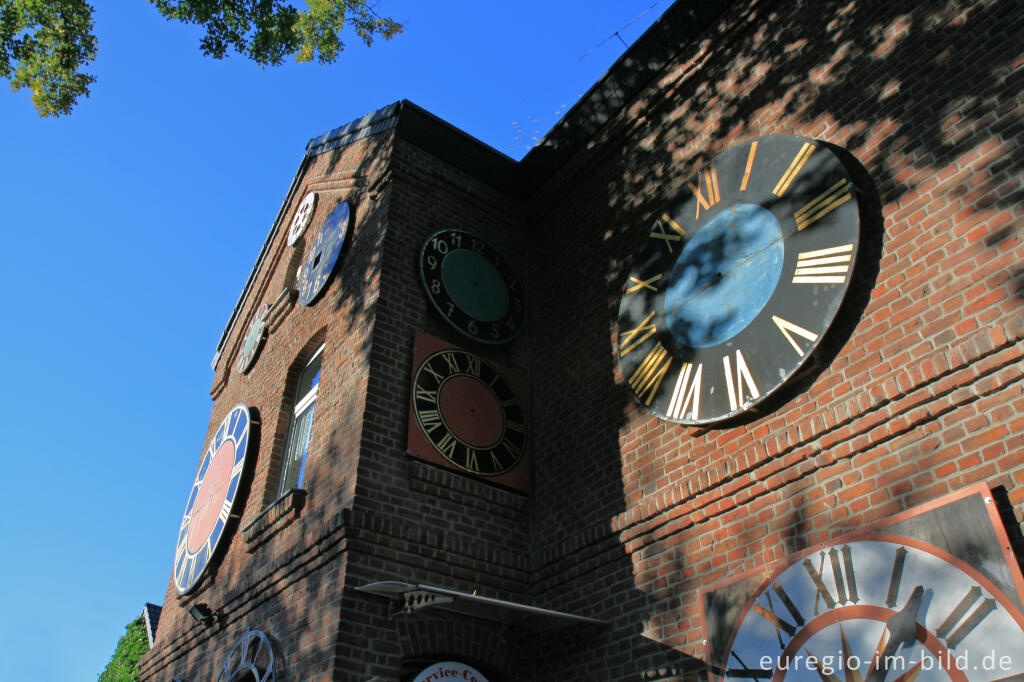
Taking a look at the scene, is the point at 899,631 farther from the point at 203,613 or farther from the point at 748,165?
the point at 203,613

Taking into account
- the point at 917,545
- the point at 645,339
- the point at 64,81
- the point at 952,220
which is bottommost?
the point at 917,545

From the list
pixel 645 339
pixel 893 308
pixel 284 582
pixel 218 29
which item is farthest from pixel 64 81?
pixel 893 308

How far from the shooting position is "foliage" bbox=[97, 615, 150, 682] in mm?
16125

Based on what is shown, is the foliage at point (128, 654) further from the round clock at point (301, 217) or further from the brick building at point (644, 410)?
the round clock at point (301, 217)

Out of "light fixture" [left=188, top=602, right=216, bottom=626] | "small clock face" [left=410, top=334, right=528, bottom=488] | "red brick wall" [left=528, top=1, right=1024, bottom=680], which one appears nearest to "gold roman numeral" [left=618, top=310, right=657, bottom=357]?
"red brick wall" [left=528, top=1, right=1024, bottom=680]

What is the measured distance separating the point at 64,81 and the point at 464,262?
223 inches

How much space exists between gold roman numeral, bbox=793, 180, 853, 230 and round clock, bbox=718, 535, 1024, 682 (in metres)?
2.10

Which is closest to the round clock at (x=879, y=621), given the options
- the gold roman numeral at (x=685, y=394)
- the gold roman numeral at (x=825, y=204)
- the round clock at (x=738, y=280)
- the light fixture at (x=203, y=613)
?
the round clock at (x=738, y=280)

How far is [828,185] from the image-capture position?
5.10m

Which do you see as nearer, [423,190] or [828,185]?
[828,185]

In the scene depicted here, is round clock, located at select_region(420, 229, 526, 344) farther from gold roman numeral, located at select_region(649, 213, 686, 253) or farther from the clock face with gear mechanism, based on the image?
the clock face with gear mechanism

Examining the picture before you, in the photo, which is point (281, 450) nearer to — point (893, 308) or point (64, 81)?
point (64, 81)

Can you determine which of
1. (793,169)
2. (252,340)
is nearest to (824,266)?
(793,169)

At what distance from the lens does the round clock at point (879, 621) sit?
3.51 metres
